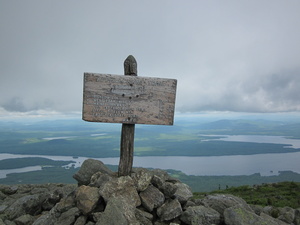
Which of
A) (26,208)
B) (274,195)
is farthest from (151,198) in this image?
(274,195)

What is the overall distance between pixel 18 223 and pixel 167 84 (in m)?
8.45

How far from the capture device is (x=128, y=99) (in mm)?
8094

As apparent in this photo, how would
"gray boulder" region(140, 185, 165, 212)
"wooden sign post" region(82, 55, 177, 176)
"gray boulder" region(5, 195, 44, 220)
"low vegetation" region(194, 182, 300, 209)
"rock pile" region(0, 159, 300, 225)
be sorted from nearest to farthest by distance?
"rock pile" region(0, 159, 300, 225) < "gray boulder" region(140, 185, 165, 212) < "wooden sign post" region(82, 55, 177, 176) < "gray boulder" region(5, 195, 44, 220) < "low vegetation" region(194, 182, 300, 209)

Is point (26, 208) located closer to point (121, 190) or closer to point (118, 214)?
point (121, 190)

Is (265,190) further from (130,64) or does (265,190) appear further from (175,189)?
(130,64)

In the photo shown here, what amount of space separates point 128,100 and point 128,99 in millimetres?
40

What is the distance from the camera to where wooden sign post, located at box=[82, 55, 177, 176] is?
25.9ft

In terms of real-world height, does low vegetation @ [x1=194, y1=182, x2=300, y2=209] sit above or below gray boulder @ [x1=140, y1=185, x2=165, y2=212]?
below

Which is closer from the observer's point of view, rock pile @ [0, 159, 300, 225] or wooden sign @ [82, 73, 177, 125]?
rock pile @ [0, 159, 300, 225]

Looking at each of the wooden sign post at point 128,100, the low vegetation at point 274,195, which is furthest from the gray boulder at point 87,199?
the low vegetation at point 274,195

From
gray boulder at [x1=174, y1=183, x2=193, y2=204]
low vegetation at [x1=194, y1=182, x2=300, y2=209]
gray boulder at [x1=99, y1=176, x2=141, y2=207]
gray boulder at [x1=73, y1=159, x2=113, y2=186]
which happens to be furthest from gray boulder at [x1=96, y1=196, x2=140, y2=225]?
low vegetation at [x1=194, y1=182, x2=300, y2=209]

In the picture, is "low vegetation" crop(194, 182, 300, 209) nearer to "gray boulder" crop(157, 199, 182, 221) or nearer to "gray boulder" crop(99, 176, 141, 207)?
"gray boulder" crop(157, 199, 182, 221)

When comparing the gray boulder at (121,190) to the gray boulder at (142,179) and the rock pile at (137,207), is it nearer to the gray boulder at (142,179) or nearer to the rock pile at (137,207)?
the rock pile at (137,207)

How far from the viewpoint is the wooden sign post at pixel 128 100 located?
7.90 m
